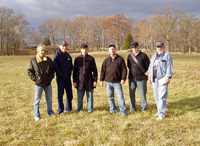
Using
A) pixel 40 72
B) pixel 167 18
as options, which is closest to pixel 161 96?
pixel 40 72

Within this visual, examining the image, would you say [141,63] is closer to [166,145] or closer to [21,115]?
[166,145]

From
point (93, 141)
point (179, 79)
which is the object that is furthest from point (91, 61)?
point (179, 79)

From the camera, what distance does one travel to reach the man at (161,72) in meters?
4.30

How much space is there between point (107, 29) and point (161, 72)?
186 ft

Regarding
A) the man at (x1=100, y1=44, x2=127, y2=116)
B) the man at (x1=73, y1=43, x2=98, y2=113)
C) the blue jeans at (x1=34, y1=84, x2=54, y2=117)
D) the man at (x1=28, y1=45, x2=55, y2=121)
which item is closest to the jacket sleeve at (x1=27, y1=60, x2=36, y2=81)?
the man at (x1=28, y1=45, x2=55, y2=121)

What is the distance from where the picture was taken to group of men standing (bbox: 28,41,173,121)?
14.4 feet

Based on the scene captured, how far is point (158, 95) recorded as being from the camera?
181 inches

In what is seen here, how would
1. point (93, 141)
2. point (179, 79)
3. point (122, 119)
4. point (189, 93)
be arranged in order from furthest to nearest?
point (179, 79), point (189, 93), point (122, 119), point (93, 141)

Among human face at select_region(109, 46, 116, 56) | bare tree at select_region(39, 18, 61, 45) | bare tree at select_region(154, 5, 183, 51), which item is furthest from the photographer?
bare tree at select_region(39, 18, 61, 45)

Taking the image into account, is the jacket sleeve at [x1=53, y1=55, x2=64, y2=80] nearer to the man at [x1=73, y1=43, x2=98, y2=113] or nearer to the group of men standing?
the group of men standing

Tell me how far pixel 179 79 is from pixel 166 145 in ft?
29.8

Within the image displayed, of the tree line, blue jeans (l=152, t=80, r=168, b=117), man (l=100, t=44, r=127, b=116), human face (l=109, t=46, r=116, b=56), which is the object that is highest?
the tree line

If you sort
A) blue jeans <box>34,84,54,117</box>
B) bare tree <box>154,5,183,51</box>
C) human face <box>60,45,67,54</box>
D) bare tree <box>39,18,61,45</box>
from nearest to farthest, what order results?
blue jeans <box>34,84,54,117</box>
human face <box>60,45,67,54</box>
bare tree <box>154,5,183,51</box>
bare tree <box>39,18,61,45</box>

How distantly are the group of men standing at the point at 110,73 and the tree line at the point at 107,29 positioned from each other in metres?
40.2
